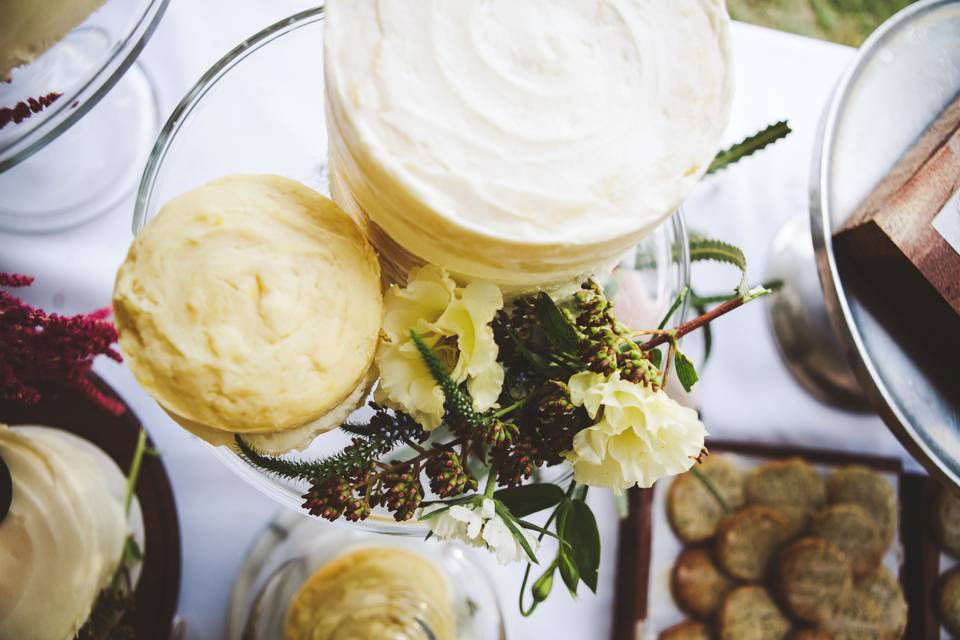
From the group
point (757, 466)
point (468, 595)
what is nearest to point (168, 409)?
point (468, 595)

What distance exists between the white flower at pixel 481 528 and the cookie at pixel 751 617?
0.48m

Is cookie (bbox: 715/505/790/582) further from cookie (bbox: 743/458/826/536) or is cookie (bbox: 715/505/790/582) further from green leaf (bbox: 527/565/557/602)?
green leaf (bbox: 527/565/557/602)

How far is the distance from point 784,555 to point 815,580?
0.04m

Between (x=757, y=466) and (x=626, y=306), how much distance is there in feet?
1.12

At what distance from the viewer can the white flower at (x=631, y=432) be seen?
36cm

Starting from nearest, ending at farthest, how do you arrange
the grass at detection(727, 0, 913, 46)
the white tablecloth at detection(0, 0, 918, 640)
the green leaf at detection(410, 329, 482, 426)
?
the green leaf at detection(410, 329, 482, 426) < the white tablecloth at detection(0, 0, 918, 640) < the grass at detection(727, 0, 913, 46)

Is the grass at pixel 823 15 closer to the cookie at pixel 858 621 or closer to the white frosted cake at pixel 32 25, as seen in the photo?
the cookie at pixel 858 621

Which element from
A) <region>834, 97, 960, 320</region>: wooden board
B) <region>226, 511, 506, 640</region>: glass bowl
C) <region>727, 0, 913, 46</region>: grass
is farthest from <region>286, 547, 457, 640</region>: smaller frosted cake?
<region>727, 0, 913, 46</region>: grass

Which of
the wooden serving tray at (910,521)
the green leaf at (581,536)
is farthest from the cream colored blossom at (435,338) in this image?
the wooden serving tray at (910,521)

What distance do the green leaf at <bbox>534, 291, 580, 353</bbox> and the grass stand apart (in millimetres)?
1022

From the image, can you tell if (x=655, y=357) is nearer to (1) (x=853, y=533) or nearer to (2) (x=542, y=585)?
(2) (x=542, y=585)

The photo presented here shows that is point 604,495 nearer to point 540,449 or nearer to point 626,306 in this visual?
point 626,306

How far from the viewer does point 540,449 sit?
1.34ft

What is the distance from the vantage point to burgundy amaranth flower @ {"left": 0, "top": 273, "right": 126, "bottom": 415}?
17.6 inches
